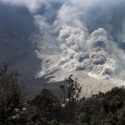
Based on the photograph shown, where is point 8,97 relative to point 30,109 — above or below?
above

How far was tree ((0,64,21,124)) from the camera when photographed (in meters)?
31.6

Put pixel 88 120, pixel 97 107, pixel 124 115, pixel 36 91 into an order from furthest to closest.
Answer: pixel 36 91
pixel 97 107
pixel 88 120
pixel 124 115

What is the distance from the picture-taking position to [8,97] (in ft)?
106

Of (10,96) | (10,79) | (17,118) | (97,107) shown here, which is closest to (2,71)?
(10,79)

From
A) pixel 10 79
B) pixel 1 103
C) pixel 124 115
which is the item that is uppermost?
pixel 10 79

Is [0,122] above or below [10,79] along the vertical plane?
below

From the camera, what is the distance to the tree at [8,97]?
104 feet

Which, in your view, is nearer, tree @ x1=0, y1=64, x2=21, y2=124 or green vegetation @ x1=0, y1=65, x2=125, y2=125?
tree @ x1=0, y1=64, x2=21, y2=124

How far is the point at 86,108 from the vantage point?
4706 centimetres

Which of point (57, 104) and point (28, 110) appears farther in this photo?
point (57, 104)

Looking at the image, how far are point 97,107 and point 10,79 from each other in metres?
40.2

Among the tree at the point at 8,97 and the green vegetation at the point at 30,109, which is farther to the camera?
the green vegetation at the point at 30,109

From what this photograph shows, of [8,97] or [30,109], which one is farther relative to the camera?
[30,109]

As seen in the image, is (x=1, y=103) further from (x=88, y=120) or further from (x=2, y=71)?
(x=88, y=120)
